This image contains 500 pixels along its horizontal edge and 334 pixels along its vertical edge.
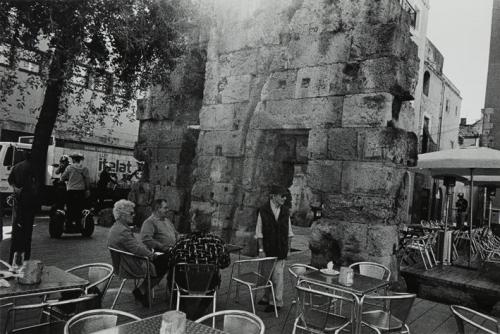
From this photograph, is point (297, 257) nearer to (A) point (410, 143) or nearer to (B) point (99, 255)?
(A) point (410, 143)

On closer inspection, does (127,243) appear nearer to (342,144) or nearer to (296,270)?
(296,270)

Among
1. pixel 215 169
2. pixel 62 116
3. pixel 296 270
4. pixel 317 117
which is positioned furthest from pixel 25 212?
pixel 62 116

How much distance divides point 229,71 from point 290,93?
164 centimetres

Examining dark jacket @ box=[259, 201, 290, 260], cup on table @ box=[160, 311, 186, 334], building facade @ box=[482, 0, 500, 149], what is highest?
building facade @ box=[482, 0, 500, 149]

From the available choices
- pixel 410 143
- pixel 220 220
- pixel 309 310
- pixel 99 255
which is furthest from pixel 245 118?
pixel 309 310

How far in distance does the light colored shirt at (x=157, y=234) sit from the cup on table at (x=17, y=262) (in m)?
1.51

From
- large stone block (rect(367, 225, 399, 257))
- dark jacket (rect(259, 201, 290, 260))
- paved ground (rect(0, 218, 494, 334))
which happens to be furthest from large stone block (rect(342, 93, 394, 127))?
paved ground (rect(0, 218, 494, 334))

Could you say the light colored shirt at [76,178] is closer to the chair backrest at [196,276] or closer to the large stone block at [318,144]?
the large stone block at [318,144]

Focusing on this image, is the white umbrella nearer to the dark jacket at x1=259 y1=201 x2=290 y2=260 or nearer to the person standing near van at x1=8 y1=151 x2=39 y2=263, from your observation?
the dark jacket at x1=259 y1=201 x2=290 y2=260

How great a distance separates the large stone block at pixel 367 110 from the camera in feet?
20.8

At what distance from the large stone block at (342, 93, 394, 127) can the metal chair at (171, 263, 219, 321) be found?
3572 millimetres

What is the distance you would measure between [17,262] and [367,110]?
5079 millimetres

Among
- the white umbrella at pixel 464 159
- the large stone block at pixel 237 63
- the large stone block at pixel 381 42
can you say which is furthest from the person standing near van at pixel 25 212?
the white umbrella at pixel 464 159

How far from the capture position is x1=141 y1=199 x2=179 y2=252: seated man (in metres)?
5.00
